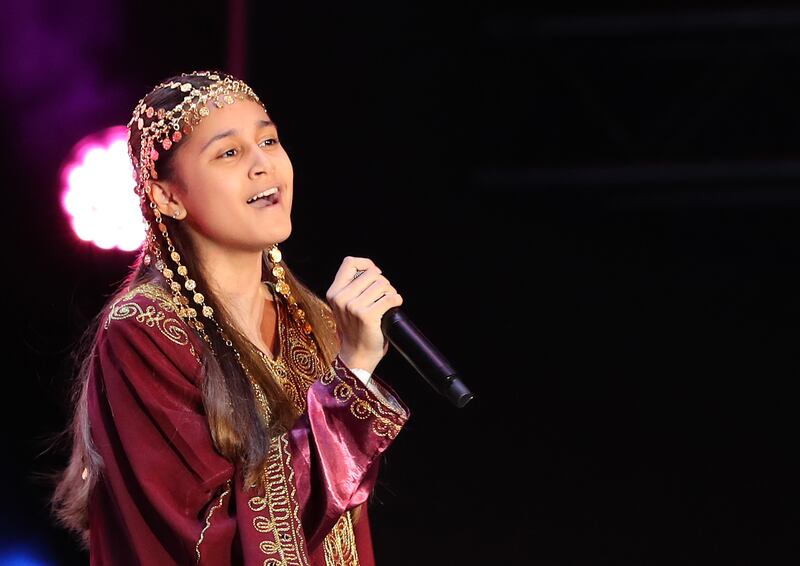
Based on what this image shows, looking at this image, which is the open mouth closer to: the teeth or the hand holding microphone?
the teeth

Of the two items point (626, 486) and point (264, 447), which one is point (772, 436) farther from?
point (264, 447)

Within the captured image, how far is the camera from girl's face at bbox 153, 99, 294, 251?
1.71 metres

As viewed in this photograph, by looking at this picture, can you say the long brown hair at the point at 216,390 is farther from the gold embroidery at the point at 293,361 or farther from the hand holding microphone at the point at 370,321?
the hand holding microphone at the point at 370,321

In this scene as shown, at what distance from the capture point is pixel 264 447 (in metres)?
1.58

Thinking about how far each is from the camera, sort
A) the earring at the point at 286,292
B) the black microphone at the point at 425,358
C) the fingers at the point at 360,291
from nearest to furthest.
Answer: the black microphone at the point at 425,358 < the fingers at the point at 360,291 < the earring at the point at 286,292

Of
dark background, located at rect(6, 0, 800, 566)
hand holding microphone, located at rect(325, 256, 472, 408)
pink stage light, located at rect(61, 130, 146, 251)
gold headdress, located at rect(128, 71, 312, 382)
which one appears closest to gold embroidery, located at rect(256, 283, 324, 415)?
gold headdress, located at rect(128, 71, 312, 382)

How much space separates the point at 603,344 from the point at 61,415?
1.61 meters

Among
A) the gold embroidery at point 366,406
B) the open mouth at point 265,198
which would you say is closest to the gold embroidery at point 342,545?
the gold embroidery at point 366,406

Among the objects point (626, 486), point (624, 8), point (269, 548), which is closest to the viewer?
point (269, 548)

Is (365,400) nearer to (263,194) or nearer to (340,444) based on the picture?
(340,444)

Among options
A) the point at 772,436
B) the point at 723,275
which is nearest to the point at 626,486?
the point at 772,436

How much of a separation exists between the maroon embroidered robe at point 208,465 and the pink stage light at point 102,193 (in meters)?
1.27

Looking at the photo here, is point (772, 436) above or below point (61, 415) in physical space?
below

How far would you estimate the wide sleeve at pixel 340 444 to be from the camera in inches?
61.3
